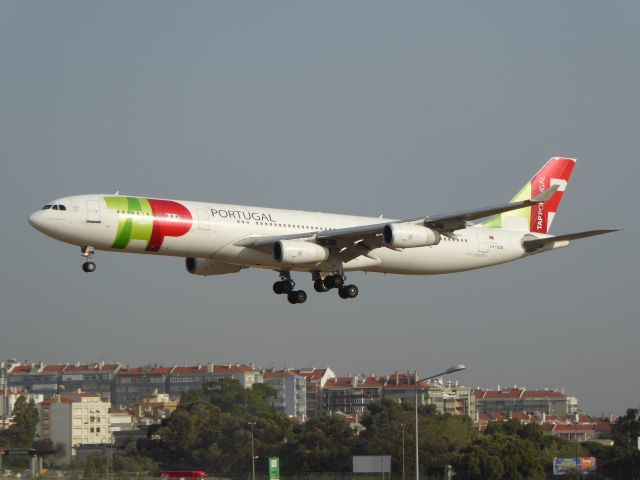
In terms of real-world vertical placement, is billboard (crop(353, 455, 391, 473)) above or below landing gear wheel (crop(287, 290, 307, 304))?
below

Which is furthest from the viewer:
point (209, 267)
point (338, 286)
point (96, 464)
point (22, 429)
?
point (22, 429)

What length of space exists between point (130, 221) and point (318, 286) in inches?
521

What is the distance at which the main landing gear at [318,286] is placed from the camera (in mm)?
62438

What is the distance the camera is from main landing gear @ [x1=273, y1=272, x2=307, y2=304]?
2480 inches

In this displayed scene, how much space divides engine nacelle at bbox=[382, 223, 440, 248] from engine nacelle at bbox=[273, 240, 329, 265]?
335 centimetres

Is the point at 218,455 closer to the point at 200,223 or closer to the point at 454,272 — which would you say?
the point at 454,272

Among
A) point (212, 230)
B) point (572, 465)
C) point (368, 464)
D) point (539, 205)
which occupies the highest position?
point (539, 205)

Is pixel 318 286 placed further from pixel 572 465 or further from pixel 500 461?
pixel 572 465

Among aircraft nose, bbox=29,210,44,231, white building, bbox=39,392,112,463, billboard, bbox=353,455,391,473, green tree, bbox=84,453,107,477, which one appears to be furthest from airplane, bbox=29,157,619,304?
white building, bbox=39,392,112,463

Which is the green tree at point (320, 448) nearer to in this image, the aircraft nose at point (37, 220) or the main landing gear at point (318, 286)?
the main landing gear at point (318, 286)

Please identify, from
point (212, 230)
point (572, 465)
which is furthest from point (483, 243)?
point (572, 465)

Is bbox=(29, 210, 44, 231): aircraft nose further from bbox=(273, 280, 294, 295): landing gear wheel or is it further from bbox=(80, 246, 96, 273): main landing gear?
bbox=(273, 280, 294, 295): landing gear wheel

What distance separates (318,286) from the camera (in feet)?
208

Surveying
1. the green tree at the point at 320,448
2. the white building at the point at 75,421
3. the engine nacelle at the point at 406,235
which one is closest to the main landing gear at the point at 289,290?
the engine nacelle at the point at 406,235
